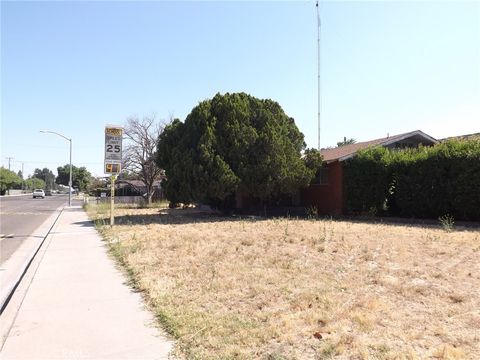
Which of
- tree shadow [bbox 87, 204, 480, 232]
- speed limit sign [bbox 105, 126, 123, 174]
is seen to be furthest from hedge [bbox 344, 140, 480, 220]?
speed limit sign [bbox 105, 126, 123, 174]

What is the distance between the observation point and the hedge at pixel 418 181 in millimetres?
17750

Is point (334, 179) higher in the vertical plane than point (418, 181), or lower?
higher

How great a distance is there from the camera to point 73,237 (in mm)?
15688

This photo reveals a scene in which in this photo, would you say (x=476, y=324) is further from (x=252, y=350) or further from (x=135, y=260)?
(x=135, y=260)

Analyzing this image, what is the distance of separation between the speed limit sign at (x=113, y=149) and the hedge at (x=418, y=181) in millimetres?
11098

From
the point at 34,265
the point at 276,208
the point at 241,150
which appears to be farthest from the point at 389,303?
the point at 276,208

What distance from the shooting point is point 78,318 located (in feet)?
19.9

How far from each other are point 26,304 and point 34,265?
11.9 ft

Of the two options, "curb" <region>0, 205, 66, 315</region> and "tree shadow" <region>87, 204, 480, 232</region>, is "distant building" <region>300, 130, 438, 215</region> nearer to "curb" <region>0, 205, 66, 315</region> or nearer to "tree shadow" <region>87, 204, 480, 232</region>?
"tree shadow" <region>87, 204, 480, 232</region>

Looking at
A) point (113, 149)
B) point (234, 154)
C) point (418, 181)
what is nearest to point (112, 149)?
point (113, 149)

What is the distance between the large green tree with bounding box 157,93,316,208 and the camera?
20.7 m

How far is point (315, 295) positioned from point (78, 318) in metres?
3.33

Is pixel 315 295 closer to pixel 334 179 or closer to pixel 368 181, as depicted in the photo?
pixel 368 181

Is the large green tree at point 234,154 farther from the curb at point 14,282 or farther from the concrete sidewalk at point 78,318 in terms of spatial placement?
the concrete sidewalk at point 78,318
